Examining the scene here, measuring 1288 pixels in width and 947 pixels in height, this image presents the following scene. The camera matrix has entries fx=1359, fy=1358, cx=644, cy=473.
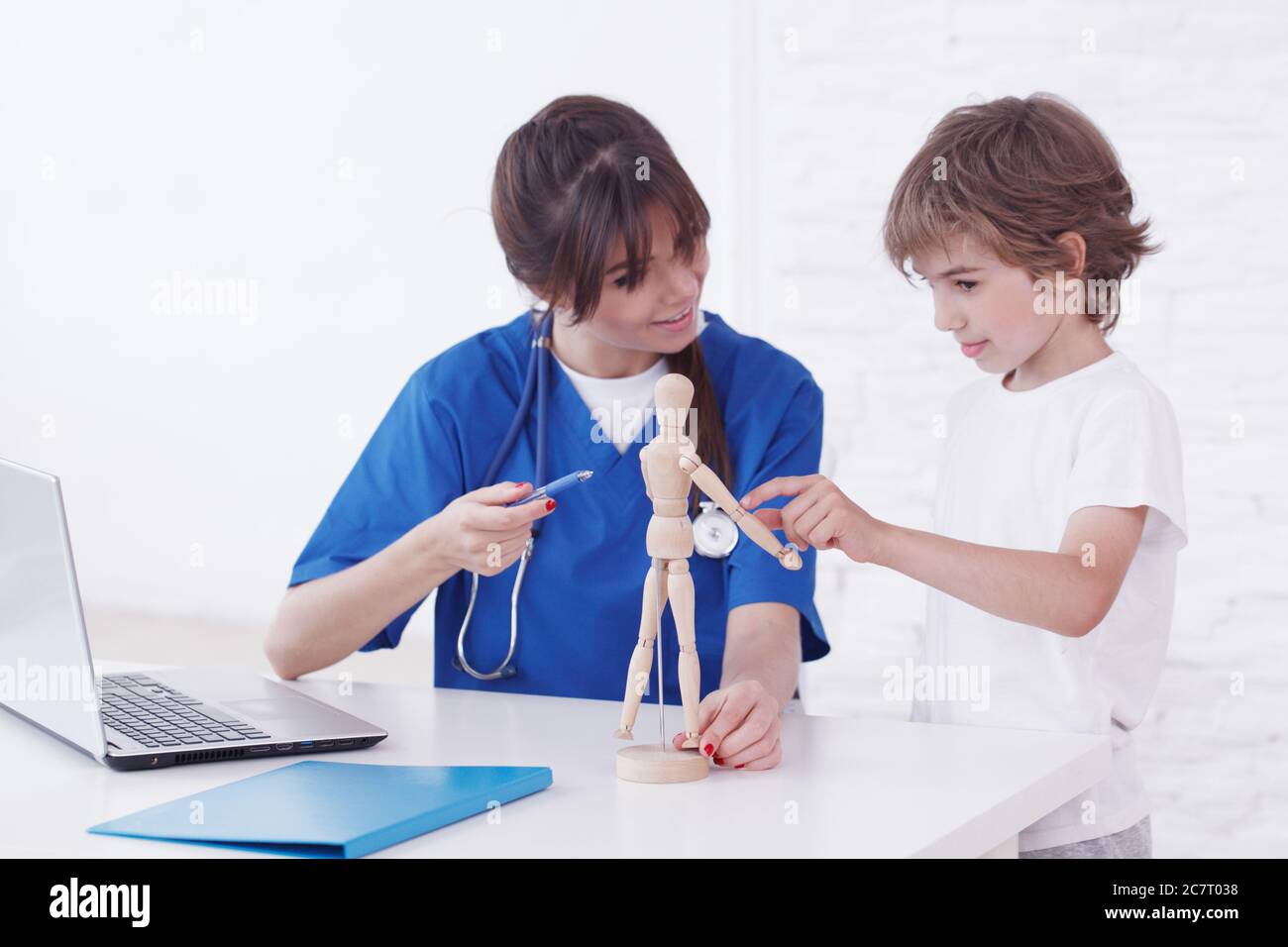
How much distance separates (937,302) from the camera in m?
1.48

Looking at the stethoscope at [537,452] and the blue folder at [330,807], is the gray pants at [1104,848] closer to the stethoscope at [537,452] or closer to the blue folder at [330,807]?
the stethoscope at [537,452]

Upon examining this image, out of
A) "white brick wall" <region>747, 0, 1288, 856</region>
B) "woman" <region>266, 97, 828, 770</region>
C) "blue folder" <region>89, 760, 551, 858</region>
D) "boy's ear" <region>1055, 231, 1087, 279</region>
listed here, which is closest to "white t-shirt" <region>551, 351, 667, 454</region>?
"woman" <region>266, 97, 828, 770</region>

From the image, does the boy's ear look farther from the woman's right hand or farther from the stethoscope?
the woman's right hand

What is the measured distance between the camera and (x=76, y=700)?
3.60 ft

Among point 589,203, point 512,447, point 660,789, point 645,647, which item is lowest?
point 660,789

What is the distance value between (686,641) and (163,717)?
1.63 ft

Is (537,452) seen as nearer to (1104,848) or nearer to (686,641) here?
(686,641)

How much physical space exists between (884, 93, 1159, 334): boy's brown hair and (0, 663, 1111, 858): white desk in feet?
1.71

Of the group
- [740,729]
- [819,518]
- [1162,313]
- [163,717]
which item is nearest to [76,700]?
[163,717]

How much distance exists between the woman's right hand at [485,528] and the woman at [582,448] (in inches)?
2.1

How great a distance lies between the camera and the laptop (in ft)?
3.42

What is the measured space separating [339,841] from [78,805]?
0.86ft
